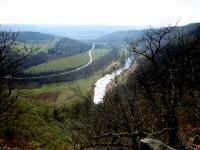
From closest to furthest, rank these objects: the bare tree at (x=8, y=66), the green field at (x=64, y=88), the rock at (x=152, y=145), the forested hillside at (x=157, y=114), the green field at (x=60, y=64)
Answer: the rock at (x=152, y=145) < the forested hillside at (x=157, y=114) < the bare tree at (x=8, y=66) < the green field at (x=64, y=88) < the green field at (x=60, y=64)

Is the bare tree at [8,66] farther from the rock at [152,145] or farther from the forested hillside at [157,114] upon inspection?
the rock at [152,145]

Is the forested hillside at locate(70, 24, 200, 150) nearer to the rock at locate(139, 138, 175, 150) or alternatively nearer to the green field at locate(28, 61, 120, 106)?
the rock at locate(139, 138, 175, 150)

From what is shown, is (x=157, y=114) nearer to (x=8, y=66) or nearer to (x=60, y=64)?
(x=8, y=66)

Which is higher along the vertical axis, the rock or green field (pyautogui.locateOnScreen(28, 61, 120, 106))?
the rock

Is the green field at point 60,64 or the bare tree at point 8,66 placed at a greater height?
the bare tree at point 8,66

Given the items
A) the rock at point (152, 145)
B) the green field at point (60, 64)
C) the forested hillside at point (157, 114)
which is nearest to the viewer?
the rock at point (152, 145)

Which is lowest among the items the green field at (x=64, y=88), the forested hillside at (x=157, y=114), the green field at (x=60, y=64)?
the green field at (x=64, y=88)

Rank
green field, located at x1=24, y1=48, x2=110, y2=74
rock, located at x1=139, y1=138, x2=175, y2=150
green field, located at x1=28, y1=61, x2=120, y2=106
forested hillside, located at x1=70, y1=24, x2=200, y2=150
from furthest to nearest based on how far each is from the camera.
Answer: green field, located at x1=24, y1=48, x2=110, y2=74, green field, located at x1=28, y1=61, x2=120, y2=106, forested hillside, located at x1=70, y1=24, x2=200, y2=150, rock, located at x1=139, y1=138, x2=175, y2=150

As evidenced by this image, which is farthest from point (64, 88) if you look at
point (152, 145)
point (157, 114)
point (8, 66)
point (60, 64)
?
point (152, 145)

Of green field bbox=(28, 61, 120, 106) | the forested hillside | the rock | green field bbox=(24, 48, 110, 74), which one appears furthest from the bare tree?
green field bbox=(24, 48, 110, 74)

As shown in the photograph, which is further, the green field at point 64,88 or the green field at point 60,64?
the green field at point 60,64

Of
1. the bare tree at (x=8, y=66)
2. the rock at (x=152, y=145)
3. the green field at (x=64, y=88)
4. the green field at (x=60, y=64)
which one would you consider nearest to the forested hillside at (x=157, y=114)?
the rock at (x=152, y=145)
